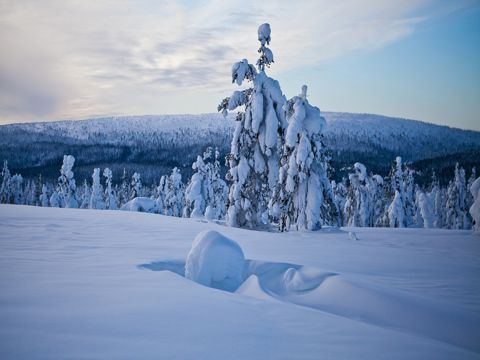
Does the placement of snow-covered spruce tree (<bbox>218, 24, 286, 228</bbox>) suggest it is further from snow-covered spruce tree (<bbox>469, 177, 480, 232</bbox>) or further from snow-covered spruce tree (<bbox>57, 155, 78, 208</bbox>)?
snow-covered spruce tree (<bbox>57, 155, 78, 208</bbox>)

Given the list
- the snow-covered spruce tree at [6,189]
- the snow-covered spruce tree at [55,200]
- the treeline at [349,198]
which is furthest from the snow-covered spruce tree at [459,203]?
the snow-covered spruce tree at [6,189]

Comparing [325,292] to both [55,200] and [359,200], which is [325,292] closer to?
[359,200]

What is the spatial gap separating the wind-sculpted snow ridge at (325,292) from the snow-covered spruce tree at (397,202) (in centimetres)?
3309

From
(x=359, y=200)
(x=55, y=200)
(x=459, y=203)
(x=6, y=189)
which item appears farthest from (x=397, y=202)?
(x=6, y=189)

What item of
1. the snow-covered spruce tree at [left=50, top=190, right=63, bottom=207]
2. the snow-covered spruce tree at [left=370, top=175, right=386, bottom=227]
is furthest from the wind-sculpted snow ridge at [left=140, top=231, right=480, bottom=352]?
the snow-covered spruce tree at [left=50, top=190, right=63, bottom=207]

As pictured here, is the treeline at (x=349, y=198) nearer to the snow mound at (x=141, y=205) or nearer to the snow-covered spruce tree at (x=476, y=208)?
the snow mound at (x=141, y=205)

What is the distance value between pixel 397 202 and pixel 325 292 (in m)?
34.5

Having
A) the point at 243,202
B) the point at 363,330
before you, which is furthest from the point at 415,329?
the point at 243,202

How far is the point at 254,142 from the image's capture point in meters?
16.9

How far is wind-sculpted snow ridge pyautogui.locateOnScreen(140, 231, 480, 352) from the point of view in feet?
12.1

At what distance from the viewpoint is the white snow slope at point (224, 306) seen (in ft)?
7.41

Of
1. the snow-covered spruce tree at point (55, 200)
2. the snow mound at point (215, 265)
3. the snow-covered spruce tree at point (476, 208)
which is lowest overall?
the snow-covered spruce tree at point (55, 200)

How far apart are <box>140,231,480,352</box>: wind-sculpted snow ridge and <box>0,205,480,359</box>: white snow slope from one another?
17 mm

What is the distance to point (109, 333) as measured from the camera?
2.36 metres
